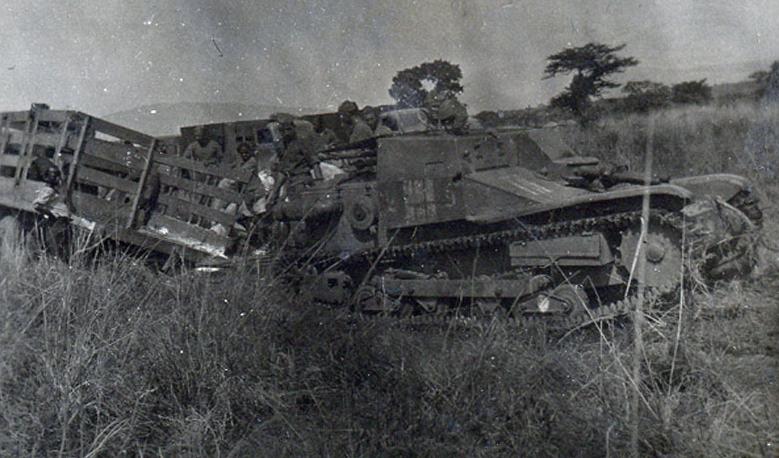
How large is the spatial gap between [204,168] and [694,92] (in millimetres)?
9904

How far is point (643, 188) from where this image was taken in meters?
6.77

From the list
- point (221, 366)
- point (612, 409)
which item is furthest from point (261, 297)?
point (612, 409)

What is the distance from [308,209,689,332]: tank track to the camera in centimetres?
669

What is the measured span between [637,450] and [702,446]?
289 millimetres

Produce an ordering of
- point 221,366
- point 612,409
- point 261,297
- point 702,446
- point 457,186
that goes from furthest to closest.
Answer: point 457,186, point 261,297, point 221,366, point 612,409, point 702,446

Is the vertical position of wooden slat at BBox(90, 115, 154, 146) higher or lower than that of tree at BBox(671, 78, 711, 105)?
lower

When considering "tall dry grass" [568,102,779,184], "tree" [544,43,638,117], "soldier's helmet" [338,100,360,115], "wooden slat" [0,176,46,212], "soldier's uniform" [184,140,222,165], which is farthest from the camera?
"soldier's helmet" [338,100,360,115]

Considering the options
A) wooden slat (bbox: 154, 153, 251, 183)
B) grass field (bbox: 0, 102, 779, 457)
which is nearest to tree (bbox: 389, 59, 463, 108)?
wooden slat (bbox: 154, 153, 251, 183)

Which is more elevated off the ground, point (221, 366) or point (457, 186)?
point (457, 186)

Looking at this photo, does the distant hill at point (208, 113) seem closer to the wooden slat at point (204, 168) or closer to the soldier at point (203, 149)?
the soldier at point (203, 149)

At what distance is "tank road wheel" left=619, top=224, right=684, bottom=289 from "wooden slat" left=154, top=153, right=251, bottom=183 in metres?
4.19

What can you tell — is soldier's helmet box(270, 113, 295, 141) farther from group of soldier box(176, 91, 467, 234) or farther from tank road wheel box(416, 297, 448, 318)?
tank road wheel box(416, 297, 448, 318)

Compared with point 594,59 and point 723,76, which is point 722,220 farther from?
point 594,59

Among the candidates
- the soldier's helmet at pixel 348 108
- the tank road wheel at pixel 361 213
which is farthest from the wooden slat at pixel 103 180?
the soldier's helmet at pixel 348 108
